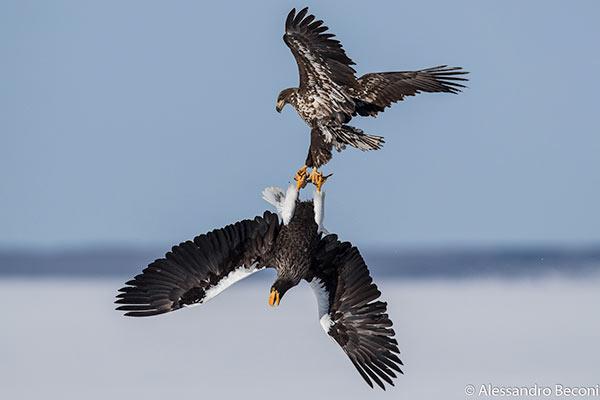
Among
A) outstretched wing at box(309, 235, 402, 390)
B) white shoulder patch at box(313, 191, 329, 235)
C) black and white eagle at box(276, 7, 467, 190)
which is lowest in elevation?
outstretched wing at box(309, 235, 402, 390)

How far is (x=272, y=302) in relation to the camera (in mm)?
16625

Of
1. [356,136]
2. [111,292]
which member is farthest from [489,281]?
[356,136]

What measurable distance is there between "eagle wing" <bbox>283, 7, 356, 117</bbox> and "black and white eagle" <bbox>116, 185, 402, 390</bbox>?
772 millimetres

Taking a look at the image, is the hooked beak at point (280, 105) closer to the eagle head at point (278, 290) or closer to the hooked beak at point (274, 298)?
the eagle head at point (278, 290)

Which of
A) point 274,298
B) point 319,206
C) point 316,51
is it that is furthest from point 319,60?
point 274,298

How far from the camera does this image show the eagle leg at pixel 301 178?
17.0 metres

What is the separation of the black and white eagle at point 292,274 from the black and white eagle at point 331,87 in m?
0.37

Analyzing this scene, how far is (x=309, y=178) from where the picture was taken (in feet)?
55.9

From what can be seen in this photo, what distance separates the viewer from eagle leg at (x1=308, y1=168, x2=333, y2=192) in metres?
17.0

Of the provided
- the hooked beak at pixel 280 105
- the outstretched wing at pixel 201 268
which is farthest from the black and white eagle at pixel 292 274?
the hooked beak at pixel 280 105

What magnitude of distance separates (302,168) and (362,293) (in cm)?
106

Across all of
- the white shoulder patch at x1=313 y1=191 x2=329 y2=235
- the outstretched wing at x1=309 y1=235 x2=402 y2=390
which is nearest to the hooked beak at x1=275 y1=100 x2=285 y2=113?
the white shoulder patch at x1=313 y1=191 x2=329 y2=235

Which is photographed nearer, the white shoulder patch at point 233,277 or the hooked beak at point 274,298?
the hooked beak at point 274,298

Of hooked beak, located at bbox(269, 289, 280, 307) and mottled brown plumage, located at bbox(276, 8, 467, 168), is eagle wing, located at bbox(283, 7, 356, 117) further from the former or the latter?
hooked beak, located at bbox(269, 289, 280, 307)
